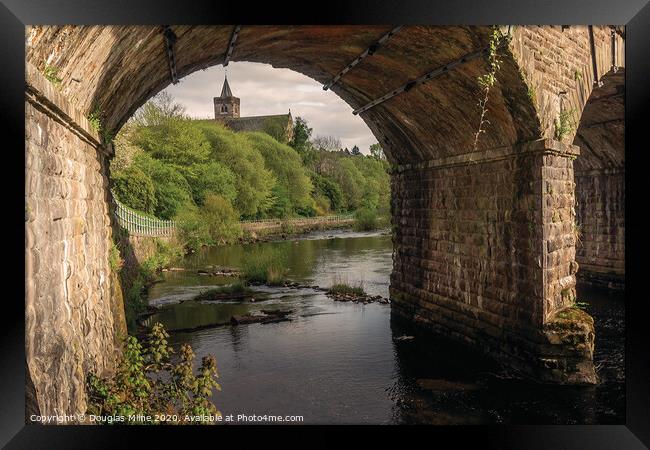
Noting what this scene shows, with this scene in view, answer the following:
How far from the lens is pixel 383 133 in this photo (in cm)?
1381

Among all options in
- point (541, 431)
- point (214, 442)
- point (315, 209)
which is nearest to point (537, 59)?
point (541, 431)

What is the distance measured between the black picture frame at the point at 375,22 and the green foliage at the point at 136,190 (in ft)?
67.3

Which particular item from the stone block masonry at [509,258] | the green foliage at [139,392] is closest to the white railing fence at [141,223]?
the stone block masonry at [509,258]

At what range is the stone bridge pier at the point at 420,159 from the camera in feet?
16.0

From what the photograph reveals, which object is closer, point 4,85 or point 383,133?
point 4,85

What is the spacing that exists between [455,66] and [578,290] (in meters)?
11.8

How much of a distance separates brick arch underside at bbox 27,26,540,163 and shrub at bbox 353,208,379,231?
3282 centimetres

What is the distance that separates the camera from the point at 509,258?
9.59 m

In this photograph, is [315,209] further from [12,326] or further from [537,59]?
[12,326]

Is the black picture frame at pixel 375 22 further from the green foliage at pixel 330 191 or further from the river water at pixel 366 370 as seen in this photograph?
the green foliage at pixel 330 191

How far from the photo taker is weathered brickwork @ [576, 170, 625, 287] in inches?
673

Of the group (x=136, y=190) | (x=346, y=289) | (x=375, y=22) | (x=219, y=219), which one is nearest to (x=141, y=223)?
(x=136, y=190)

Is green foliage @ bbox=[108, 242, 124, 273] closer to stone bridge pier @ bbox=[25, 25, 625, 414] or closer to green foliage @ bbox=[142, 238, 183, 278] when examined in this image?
stone bridge pier @ bbox=[25, 25, 625, 414]

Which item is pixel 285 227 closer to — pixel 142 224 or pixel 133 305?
pixel 142 224
